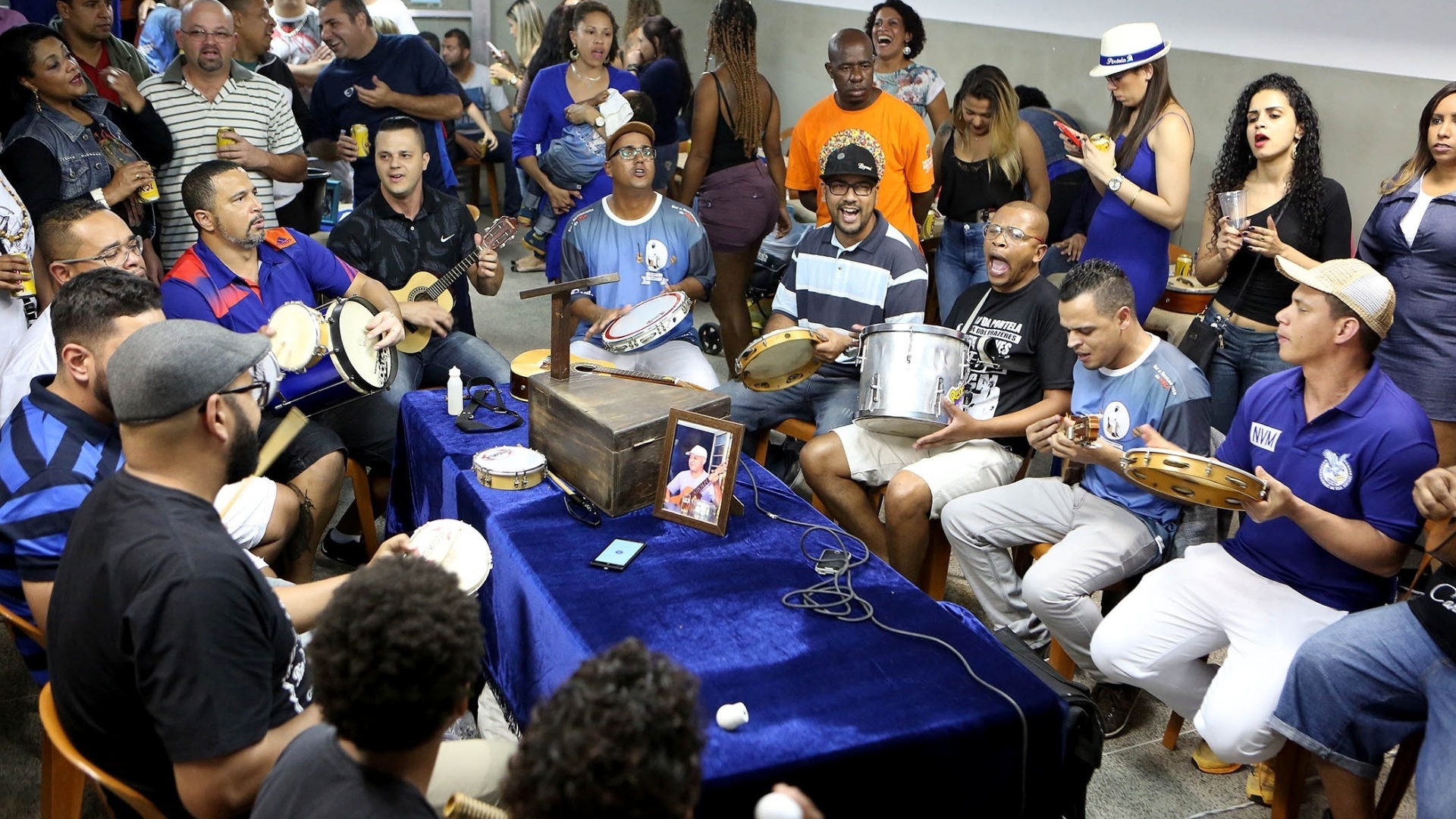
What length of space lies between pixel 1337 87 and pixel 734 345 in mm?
3154

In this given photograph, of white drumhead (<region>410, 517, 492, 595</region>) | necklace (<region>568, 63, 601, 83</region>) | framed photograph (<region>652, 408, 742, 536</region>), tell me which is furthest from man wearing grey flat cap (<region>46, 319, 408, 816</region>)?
necklace (<region>568, 63, 601, 83</region>)

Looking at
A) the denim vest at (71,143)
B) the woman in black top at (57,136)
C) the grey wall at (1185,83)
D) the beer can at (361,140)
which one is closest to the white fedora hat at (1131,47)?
the grey wall at (1185,83)

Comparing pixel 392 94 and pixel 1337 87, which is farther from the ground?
pixel 1337 87

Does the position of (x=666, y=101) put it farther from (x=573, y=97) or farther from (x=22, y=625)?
(x=22, y=625)

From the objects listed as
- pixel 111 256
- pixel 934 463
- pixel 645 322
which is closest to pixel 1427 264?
pixel 934 463

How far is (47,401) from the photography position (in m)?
2.66

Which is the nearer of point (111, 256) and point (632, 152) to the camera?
point (111, 256)

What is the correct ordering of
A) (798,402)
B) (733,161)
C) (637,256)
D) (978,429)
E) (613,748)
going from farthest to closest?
(733,161), (637,256), (798,402), (978,429), (613,748)

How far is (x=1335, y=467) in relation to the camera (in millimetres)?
2949

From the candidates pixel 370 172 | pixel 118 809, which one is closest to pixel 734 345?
pixel 370 172

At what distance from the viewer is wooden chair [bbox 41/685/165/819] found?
2076 millimetres

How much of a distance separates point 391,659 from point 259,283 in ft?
9.65

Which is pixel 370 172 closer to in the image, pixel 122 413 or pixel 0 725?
pixel 0 725

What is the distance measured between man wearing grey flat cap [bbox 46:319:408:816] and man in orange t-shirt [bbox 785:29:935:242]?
3805 mm
